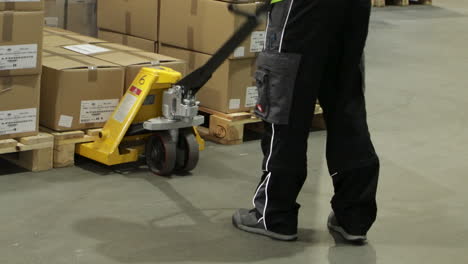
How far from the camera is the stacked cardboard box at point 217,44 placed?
5738 mm

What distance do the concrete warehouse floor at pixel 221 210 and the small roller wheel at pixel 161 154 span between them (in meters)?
0.07

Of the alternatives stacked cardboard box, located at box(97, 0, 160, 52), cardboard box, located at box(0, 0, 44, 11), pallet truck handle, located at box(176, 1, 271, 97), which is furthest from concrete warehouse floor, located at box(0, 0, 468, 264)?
stacked cardboard box, located at box(97, 0, 160, 52)

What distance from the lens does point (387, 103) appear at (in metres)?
7.28

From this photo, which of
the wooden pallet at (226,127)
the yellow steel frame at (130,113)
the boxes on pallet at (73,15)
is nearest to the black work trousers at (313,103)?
the yellow steel frame at (130,113)

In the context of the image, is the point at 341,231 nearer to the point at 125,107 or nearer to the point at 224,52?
the point at 224,52

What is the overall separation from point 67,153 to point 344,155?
6.11 ft

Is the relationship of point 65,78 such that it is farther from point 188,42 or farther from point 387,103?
point 387,103

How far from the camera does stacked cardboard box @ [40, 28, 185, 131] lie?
5.05m

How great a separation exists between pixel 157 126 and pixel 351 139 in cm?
138

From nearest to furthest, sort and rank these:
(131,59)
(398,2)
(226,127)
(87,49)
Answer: (131,59) < (87,49) < (226,127) < (398,2)

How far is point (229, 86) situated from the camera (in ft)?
Answer: 19.1

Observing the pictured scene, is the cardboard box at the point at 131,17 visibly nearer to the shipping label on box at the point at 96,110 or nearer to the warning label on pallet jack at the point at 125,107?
the shipping label on box at the point at 96,110

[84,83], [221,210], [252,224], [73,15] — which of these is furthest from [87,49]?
[252,224]

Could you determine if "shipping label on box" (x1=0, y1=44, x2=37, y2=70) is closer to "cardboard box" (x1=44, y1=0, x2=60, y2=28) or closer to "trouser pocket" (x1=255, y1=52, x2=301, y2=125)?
"trouser pocket" (x1=255, y1=52, x2=301, y2=125)
